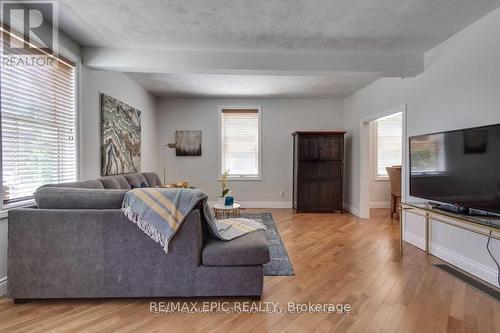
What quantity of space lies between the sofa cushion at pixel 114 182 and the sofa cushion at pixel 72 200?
1.00 m

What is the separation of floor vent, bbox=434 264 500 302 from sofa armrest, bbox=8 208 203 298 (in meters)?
2.53

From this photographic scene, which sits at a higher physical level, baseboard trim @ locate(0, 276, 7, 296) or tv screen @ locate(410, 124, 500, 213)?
tv screen @ locate(410, 124, 500, 213)

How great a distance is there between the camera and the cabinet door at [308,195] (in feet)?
17.7

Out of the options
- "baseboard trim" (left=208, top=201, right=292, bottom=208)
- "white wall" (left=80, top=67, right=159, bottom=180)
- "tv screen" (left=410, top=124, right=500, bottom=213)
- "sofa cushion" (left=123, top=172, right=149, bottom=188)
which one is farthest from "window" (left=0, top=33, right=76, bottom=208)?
"tv screen" (left=410, top=124, right=500, bottom=213)

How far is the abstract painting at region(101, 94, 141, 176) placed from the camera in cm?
348

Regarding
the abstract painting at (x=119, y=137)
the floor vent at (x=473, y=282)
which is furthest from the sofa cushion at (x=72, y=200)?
the floor vent at (x=473, y=282)

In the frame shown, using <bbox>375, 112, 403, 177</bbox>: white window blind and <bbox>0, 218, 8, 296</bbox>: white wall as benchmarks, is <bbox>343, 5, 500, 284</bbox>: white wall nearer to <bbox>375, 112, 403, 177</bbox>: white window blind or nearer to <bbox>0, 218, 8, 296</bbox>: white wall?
<bbox>375, 112, 403, 177</bbox>: white window blind

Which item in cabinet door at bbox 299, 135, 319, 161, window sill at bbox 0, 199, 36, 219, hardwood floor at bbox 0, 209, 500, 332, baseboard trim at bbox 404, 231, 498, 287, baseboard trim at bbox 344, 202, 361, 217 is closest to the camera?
hardwood floor at bbox 0, 209, 500, 332

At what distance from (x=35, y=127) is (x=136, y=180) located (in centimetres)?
158

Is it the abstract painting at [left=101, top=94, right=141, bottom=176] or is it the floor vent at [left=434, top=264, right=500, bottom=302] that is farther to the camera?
the abstract painting at [left=101, top=94, right=141, bottom=176]

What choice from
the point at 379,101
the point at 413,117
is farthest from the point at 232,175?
the point at 413,117

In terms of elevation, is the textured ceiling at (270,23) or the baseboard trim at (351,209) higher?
the textured ceiling at (270,23)

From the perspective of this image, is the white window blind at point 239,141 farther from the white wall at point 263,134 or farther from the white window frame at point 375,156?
the white window frame at point 375,156

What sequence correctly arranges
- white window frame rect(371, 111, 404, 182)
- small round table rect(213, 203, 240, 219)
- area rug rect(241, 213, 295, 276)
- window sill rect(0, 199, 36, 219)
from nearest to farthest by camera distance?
1. window sill rect(0, 199, 36, 219)
2. area rug rect(241, 213, 295, 276)
3. small round table rect(213, 203, 240, 219)
4. white window frame rect(371, 111, 404, 182)
